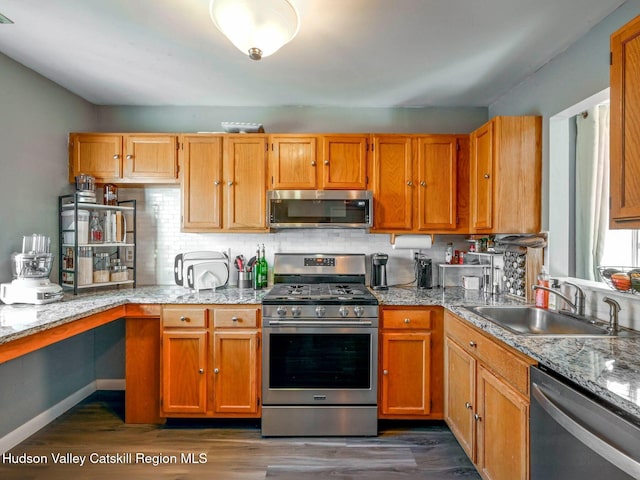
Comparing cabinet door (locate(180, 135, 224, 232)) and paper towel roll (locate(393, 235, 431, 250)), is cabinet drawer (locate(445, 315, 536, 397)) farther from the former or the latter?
cabinet door (locate(180, 135, 224, 232))

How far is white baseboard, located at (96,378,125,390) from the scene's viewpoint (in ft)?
9.49

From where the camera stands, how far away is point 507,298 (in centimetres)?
239

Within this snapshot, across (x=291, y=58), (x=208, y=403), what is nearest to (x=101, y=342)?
(x=208, y=403)

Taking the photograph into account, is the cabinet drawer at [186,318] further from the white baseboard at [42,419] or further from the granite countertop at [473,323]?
the white baseboard at [42,419]

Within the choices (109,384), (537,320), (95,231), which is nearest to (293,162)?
(95,231)

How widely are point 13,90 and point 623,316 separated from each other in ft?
12.7

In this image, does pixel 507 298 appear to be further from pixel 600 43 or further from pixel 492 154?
pixel 600 43

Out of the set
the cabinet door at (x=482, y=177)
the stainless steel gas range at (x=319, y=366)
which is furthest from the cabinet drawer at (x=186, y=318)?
the cabinet door at (x=482, y=177)

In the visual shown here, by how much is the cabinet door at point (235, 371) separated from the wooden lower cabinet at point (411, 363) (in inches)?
36.4

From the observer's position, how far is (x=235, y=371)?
90.6 inches

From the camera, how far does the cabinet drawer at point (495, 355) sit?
1.39 metres

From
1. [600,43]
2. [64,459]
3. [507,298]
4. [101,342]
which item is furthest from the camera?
[101,342]

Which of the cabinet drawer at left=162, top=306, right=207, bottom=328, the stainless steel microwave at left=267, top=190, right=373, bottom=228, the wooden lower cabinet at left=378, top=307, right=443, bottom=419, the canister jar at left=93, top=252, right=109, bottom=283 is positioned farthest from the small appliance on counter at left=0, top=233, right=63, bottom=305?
the wooden lower cabinet at left=378, top=307, right=443, bottom=419

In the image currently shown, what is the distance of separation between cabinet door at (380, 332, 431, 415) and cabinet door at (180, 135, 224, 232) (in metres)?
1.68
